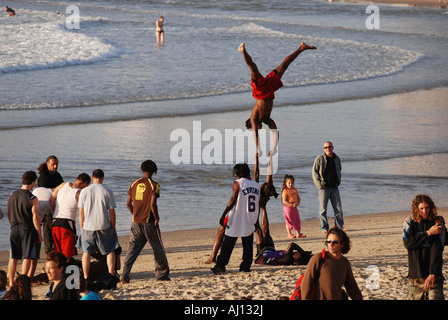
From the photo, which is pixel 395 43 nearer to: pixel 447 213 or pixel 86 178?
pixel 447 213

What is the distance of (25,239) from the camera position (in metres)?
9.15

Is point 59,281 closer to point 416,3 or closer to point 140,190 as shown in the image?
point 140,190

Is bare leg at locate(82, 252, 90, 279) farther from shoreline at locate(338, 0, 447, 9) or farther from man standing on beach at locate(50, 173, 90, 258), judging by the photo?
shoreline at locate(338, 0, 447, 9)

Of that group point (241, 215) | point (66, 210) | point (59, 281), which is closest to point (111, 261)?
point (66, 210)

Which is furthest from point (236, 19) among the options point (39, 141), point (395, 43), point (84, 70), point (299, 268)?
point (299, 268)

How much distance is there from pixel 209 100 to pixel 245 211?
16.3 m

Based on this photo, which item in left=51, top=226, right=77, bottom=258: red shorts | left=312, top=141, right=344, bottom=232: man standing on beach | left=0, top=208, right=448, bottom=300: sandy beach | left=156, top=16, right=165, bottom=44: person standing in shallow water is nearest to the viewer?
left=0, top=208, right=448, bottom=300: sandy beach

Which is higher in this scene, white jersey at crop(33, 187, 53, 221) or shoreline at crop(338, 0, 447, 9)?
shoreline at crop(338, 0, 447, 9)

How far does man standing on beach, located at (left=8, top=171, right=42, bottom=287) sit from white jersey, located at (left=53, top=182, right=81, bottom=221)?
1.18 feet

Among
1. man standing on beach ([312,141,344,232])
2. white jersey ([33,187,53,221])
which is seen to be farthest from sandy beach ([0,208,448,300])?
white jersey ([33,187,53,221])

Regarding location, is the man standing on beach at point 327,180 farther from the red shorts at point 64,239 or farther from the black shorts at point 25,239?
the black shorts at point 25,239

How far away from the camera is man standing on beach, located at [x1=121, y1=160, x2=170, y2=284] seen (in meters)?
9.25

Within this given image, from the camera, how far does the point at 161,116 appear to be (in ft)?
75.0

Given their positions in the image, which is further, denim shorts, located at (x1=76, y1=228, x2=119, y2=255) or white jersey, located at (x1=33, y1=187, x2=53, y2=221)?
white jersey, located at (x1=33, y1=187, x2=53, y2=221)
